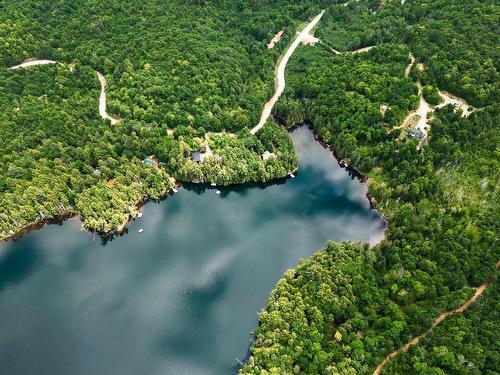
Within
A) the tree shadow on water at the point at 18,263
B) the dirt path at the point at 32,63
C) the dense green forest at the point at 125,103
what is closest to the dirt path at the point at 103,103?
the dense green forest at the point at 125,103

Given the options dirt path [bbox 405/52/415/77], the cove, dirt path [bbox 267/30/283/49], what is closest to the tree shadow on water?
the cove

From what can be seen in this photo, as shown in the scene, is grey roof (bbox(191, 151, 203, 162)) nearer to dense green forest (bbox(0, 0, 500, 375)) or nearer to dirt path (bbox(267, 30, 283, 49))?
dense green forest (bbox(0, 0, 500, 375))

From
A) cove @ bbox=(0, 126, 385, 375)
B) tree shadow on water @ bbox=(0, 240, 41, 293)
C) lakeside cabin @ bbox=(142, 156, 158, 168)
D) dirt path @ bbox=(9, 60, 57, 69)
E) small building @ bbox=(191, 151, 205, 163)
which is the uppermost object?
small building @ bbox=(191, 151, 205, 163)

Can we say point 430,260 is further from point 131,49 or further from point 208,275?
point 131,49

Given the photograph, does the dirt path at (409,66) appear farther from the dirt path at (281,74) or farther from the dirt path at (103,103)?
the dirt path at (103,103)

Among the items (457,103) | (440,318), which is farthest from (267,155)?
(457,103)
